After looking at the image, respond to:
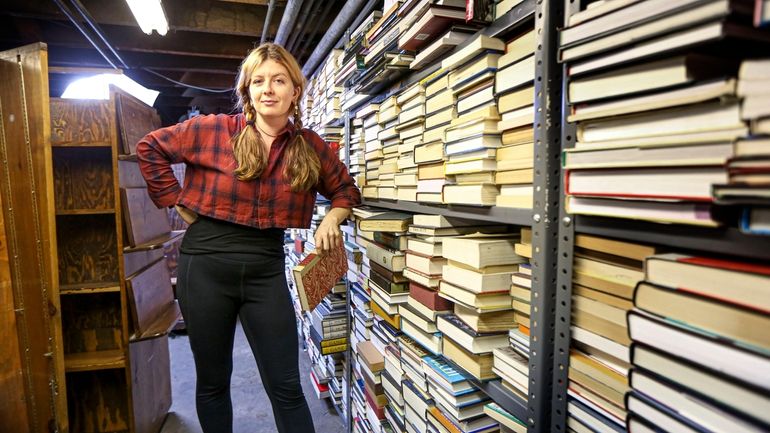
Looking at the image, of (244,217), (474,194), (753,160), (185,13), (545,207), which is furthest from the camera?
(185,13)

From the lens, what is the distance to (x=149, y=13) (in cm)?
222

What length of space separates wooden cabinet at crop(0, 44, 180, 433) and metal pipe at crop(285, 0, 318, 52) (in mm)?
1117

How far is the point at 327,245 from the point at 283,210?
228 mm

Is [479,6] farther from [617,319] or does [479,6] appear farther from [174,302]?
[174,302]

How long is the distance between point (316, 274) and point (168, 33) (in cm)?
298

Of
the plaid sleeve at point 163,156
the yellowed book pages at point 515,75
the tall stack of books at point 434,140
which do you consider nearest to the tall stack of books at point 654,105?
the yellowed book pages at point 515,75

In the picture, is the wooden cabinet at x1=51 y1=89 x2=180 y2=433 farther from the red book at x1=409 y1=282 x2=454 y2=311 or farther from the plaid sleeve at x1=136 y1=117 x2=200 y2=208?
the red book at x1=409 y1=282 x2=454 y2=311

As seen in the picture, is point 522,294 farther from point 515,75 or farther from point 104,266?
point 104,266

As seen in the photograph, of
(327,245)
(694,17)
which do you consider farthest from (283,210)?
(694,17)

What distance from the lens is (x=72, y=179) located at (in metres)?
2.02

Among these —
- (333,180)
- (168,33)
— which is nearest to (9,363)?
(333,180)

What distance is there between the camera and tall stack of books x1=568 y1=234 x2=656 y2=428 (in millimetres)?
706

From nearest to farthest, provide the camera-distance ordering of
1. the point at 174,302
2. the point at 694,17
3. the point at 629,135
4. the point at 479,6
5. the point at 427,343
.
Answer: the point at 694,17 < the point at 629,135 < the point at 479,6 < the point at 427,343 < the point at 174,302

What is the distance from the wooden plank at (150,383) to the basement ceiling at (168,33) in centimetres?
151
